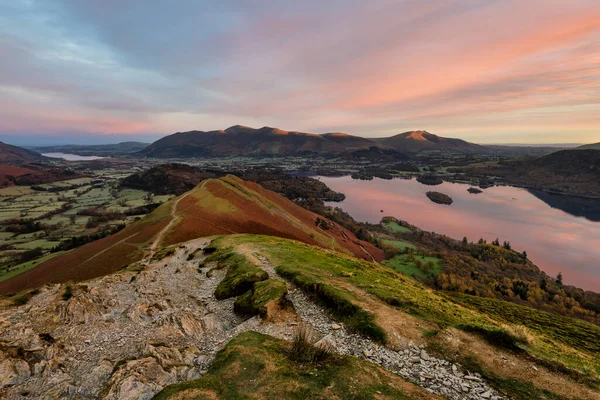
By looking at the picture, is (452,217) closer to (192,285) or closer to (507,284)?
(507,284)

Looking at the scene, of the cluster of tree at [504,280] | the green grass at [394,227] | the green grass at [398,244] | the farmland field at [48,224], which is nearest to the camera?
the cluster of tree at [504,280]

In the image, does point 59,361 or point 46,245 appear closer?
point 59,361

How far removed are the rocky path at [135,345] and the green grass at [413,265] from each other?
75.5m

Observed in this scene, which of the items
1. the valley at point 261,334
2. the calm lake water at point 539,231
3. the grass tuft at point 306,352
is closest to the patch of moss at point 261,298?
the valley at point 261,334

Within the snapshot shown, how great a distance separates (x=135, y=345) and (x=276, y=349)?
11.2m

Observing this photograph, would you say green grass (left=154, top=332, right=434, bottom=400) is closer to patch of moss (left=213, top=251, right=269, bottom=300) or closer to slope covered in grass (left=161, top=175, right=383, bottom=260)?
patch of moss (left=213, top=251, right=269, bottom=300)

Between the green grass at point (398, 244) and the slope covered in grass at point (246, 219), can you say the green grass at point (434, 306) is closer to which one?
the slope covered in grass at point (246, 219)

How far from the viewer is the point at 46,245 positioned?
105 m

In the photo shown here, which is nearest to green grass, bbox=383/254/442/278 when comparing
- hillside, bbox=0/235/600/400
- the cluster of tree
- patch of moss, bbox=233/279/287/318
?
the cluster of tree

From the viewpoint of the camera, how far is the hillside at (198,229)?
5712 cm

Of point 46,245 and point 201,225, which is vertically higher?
point 201,225

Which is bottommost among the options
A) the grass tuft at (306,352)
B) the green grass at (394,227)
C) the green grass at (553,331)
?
the green grass at (394,227)

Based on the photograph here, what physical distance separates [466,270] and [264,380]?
101m

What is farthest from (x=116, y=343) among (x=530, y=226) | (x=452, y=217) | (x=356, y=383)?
(x=530, y=226)
